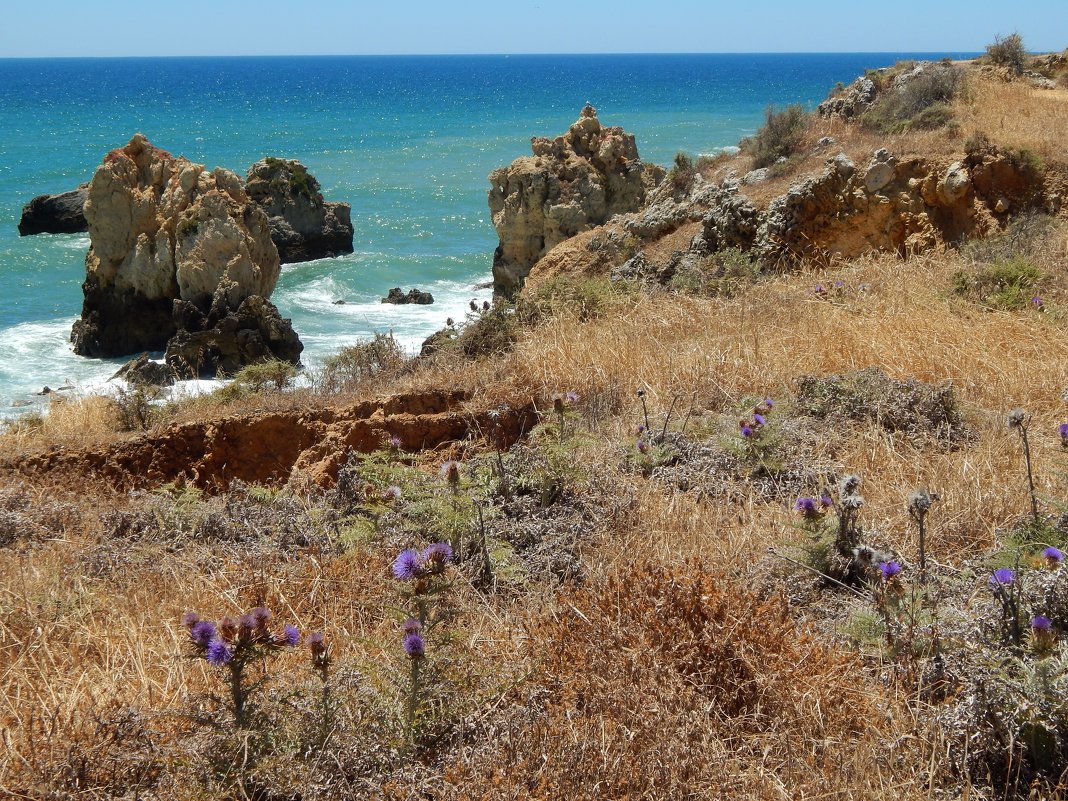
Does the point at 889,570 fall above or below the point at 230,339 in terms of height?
above

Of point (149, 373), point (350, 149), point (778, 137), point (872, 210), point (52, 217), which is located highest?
point (350, 149)

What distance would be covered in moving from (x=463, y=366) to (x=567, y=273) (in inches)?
289

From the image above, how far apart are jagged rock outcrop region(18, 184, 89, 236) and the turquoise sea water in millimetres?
901

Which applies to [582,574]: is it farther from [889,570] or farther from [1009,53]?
[1009,53]

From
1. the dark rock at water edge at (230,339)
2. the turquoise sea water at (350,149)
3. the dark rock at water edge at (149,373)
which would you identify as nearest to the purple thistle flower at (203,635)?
the dark rock at water edge at (149,373)

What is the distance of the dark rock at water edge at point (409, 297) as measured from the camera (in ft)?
90.4

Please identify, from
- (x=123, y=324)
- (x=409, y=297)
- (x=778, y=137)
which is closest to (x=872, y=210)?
(x=778, y=137)

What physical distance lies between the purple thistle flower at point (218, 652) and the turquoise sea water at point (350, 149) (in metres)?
17.3

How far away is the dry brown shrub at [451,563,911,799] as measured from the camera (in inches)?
101

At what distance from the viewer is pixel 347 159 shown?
62.2m

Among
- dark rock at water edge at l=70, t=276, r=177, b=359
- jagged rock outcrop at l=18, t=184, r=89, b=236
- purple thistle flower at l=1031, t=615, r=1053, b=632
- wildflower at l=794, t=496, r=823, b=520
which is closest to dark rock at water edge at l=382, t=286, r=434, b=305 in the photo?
dark rock at water edge at l=70, t=276, r=177, b=359

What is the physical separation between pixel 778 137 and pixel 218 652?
1416 cm

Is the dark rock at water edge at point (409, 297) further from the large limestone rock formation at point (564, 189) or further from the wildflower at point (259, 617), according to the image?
the wildflower at point (259, 617)

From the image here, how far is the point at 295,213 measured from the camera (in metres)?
34.9
